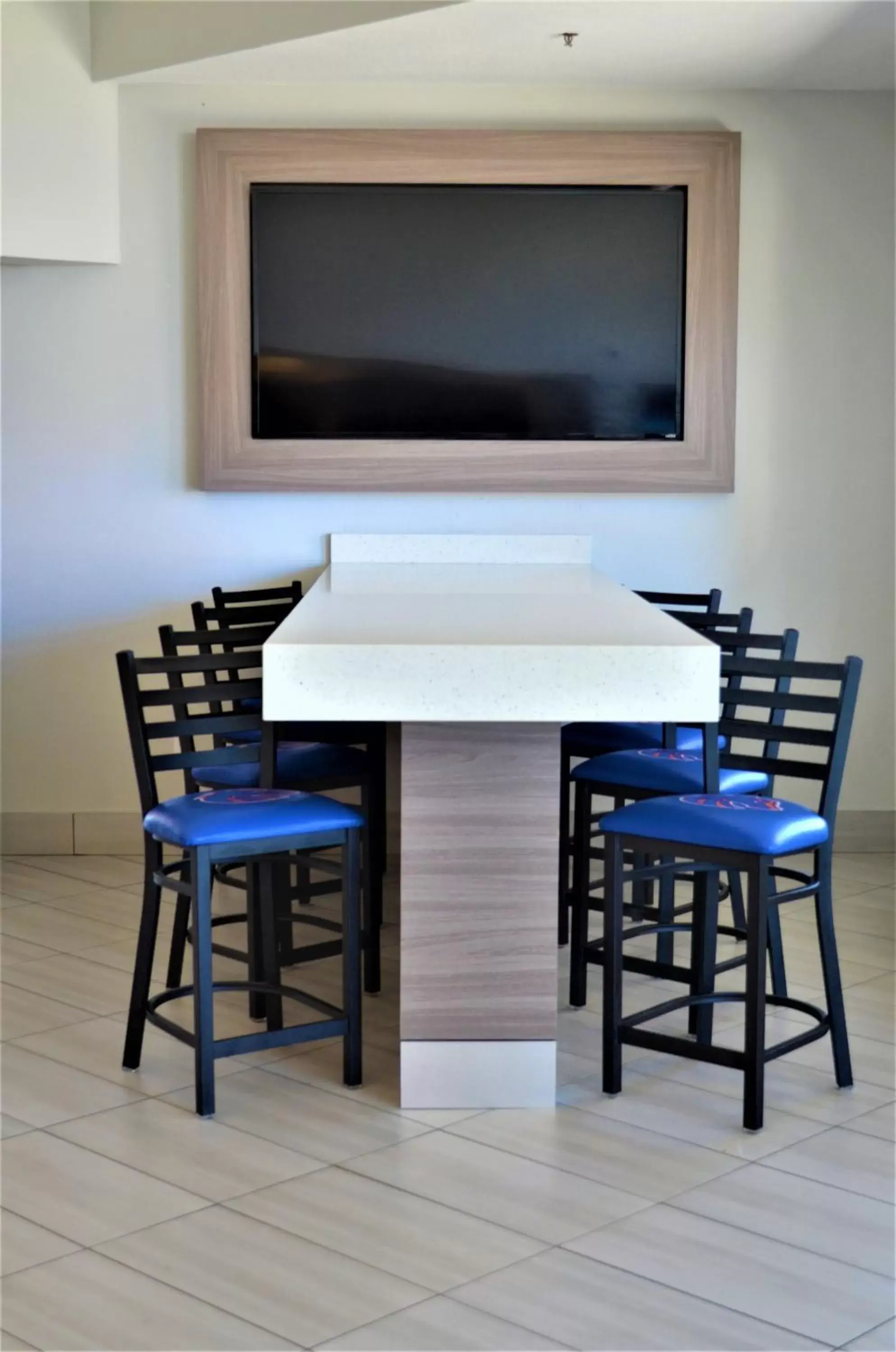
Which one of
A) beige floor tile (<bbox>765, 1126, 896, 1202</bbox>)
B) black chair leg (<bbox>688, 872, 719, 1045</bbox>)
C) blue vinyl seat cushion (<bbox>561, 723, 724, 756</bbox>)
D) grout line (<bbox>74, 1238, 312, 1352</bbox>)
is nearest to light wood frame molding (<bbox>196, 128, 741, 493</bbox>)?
blue vinyl seat cushion (<bbox>561, 723, 724, 756</bbox>)

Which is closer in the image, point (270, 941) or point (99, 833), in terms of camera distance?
point (270, 941)

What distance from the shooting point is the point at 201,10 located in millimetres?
4801

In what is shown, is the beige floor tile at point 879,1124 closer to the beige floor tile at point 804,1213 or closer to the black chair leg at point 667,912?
the beige floor tile at point 804,1213

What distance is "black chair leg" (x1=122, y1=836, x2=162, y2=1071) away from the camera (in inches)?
132

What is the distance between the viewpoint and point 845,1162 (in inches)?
116

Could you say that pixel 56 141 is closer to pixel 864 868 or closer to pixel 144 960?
pixel 144 960

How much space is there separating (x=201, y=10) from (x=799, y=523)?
258cm

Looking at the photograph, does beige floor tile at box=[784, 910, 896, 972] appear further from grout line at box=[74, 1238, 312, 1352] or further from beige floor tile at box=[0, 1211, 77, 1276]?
beige floor tile at box=[0, 1211, 77, 1276]

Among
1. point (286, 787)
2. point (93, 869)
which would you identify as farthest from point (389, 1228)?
point (93, 869)

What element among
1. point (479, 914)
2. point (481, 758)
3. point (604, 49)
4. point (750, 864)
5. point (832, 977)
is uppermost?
point (604, 49)

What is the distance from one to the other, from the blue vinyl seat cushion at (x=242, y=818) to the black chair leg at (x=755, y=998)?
824 millimetres

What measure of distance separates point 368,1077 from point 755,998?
87cm

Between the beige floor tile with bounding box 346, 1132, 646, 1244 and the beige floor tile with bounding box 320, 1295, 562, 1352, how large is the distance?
0.93ft

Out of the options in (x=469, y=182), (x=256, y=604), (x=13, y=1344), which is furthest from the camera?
(x=256, y=604)
